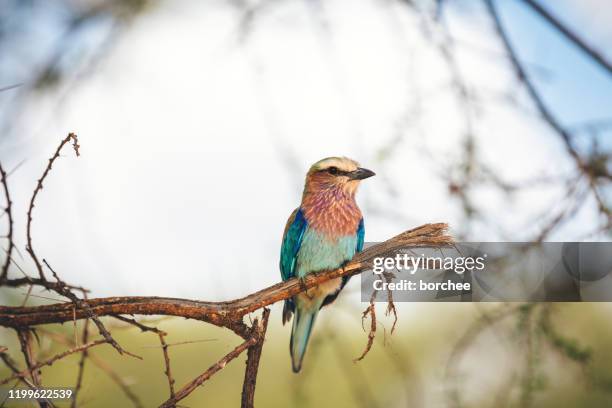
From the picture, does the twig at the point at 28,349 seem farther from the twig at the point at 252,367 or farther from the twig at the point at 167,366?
the twig at the point at 252,367

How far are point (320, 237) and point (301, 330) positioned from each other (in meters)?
0.39

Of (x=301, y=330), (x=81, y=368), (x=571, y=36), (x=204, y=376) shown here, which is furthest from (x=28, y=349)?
(x=571, y=36)

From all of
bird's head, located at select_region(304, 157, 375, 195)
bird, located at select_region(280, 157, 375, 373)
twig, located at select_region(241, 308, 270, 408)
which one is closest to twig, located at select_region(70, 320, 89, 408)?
twig, located at select_region(241, 308, 270, 408)

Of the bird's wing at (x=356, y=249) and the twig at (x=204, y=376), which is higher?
the bird's wing at (x=356, y=249)

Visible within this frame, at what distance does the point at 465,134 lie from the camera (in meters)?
2.35

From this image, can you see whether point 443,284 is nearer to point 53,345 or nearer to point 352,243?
point 352,243

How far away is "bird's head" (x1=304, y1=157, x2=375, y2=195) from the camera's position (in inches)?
118

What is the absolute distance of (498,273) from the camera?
2131mm

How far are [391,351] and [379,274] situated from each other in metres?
0.27

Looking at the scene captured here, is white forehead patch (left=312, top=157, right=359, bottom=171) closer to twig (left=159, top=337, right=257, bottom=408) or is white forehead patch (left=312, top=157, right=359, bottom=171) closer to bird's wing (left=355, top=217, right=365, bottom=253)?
bird's wing (left=355, top=217, right=365, bottom=253)

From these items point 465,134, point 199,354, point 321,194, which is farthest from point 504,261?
point 199,354

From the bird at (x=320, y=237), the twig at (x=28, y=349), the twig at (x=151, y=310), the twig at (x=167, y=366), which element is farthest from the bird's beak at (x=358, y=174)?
the twig at (x=28, y=349)

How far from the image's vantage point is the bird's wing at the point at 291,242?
2.74 metres

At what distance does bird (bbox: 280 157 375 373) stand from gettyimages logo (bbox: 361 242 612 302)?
352mm
